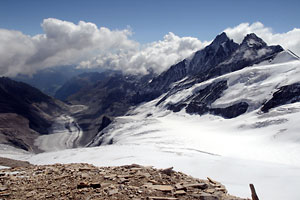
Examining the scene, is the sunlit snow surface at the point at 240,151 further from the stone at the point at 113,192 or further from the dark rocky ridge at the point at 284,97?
the stone at the point at 113,192

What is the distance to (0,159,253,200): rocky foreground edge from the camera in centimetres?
1322

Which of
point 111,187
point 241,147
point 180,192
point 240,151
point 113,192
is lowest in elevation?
point 240,151

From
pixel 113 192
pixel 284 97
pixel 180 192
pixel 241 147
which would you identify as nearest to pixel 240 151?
pixel 241 147

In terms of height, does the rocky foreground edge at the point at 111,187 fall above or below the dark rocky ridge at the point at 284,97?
below

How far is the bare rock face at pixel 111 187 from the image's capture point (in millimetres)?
13234

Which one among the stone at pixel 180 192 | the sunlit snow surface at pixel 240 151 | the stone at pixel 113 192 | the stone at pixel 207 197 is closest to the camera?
the stone at pixel 113 192

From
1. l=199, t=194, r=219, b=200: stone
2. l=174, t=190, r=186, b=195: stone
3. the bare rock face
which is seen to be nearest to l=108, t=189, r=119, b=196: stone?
the bare rock face

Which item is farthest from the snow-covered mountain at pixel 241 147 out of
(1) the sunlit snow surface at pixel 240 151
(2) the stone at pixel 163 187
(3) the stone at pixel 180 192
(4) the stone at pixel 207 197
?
(2) the stone at pixel 163 187

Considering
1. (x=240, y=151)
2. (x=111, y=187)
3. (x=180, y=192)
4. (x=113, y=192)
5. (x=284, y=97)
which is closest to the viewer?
(x=113, y=192)

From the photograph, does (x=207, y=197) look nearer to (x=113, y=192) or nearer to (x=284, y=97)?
(x=113, y=192)

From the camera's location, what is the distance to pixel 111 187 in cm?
1394

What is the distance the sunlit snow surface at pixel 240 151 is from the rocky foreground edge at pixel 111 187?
8783 mm

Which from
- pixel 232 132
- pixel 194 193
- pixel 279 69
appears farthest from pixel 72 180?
pixel 279 69

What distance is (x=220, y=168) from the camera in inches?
1276
